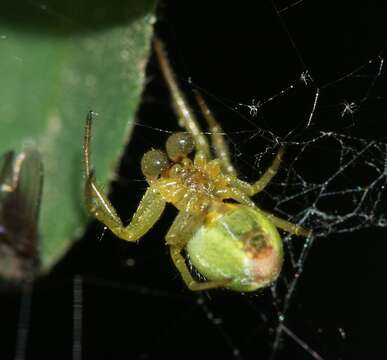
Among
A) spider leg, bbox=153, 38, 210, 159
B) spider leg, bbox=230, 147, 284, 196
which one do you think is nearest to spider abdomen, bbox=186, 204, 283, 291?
spider leg, bbox=230, 147, 284, 196

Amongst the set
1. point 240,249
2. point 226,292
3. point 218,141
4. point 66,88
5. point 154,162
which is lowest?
point 226,292

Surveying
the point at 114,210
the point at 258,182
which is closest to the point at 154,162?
the point at 114,210

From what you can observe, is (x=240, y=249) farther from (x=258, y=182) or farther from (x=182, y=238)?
(x=258, y=182)

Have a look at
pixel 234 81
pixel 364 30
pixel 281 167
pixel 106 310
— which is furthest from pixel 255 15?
pixel 106 310

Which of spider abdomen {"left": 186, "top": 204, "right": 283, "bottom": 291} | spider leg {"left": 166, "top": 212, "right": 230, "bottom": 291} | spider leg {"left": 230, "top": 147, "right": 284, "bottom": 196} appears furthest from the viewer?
spider leg {"left": 230, "top": 147, "right": 284, "bottom": 196}

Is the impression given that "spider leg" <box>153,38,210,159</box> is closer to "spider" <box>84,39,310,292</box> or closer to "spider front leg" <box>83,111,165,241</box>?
"spider" <box>84,39,310,292</box>

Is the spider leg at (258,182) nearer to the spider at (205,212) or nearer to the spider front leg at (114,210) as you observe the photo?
the spider at (205,212)

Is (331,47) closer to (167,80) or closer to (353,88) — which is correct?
(353,88)

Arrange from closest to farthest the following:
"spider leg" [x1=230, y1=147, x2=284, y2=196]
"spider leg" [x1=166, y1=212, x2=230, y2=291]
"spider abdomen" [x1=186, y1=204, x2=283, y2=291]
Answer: "spider abdomen" [x1=186, y1=204, x2=283, y2=291] → "spider leg" [x1=166, y1=212, x2=230, y2=291] → "spider leg" [x1=230, y1=147, x2=284, y2=196]
